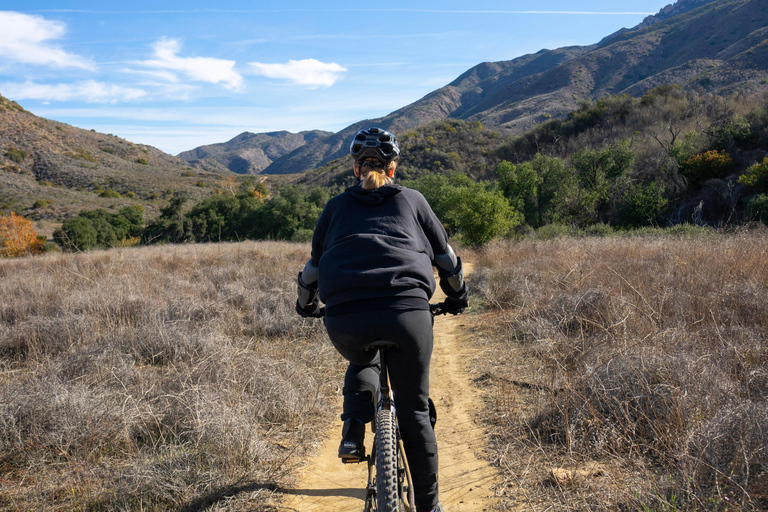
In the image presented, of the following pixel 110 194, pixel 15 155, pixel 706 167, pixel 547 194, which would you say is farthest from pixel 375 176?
pixel 15 155

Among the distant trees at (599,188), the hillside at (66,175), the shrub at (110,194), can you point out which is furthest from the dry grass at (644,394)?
the shrub at (110,194)

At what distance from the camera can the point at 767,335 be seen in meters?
3.64

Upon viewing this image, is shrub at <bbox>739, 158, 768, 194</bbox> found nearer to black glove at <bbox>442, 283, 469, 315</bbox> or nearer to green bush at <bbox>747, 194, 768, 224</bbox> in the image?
green bush at <bbox>747, 194, 768, 224</bbox>

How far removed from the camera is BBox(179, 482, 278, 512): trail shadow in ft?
7.82

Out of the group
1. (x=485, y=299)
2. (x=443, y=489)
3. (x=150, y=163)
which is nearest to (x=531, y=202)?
(x=485, y=299)

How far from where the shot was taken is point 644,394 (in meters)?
2.86

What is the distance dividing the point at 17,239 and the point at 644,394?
104ft

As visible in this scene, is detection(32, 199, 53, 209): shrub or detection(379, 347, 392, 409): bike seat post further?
detection(32, 199, 53, 209): shrub

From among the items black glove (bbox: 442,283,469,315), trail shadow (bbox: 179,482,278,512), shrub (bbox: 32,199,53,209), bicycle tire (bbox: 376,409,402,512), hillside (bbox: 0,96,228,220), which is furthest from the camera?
hillside (bbox: 0,96,228,220)

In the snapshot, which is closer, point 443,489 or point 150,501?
point 150,501

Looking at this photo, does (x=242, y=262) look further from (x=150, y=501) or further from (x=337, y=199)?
(x=337, y=199)

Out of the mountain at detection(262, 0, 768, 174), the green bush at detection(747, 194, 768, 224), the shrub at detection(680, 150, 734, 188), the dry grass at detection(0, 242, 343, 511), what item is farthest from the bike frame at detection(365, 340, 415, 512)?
the mountain at detection(262, 0, 768, 174)

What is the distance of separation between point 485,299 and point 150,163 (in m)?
78.9

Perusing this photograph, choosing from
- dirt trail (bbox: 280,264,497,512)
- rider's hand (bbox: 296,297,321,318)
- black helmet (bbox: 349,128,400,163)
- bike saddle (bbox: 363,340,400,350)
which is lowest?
dirt trail (bbox: 280,264,497,512)
